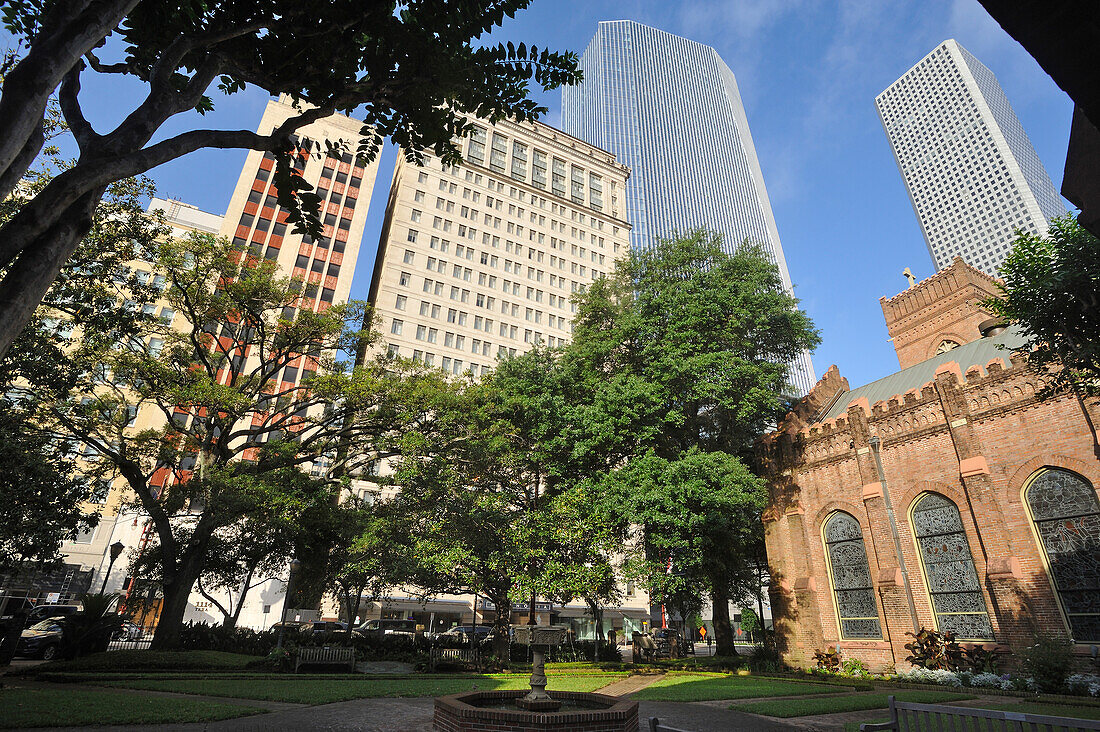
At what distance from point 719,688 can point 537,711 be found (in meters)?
8.83

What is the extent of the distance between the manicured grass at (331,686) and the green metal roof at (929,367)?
17132mm

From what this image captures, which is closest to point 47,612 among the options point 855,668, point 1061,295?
point 855,668

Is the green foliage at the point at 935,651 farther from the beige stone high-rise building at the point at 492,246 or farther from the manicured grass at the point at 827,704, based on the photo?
the beige stone high-rise building at the point at 492,246

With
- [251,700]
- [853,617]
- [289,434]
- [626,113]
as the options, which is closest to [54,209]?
[251,700]

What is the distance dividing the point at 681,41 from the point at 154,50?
21919cm

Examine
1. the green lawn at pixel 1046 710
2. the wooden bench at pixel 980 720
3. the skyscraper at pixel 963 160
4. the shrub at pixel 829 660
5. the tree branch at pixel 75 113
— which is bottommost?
the green lawn at pixel 1046 710

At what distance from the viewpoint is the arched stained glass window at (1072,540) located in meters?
15.4

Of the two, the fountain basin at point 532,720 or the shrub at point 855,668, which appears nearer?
the fountain basin at point 532,720

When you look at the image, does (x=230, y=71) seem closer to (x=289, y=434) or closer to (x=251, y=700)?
(x=251, y=700)

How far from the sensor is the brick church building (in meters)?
→ 16.2

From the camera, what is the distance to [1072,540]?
16031 millimetres

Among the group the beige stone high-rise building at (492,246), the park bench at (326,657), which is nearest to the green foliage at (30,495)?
the park bench at (326,657)

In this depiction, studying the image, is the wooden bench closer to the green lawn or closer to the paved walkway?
the green lawn

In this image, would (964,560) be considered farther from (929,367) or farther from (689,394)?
(689,394)
